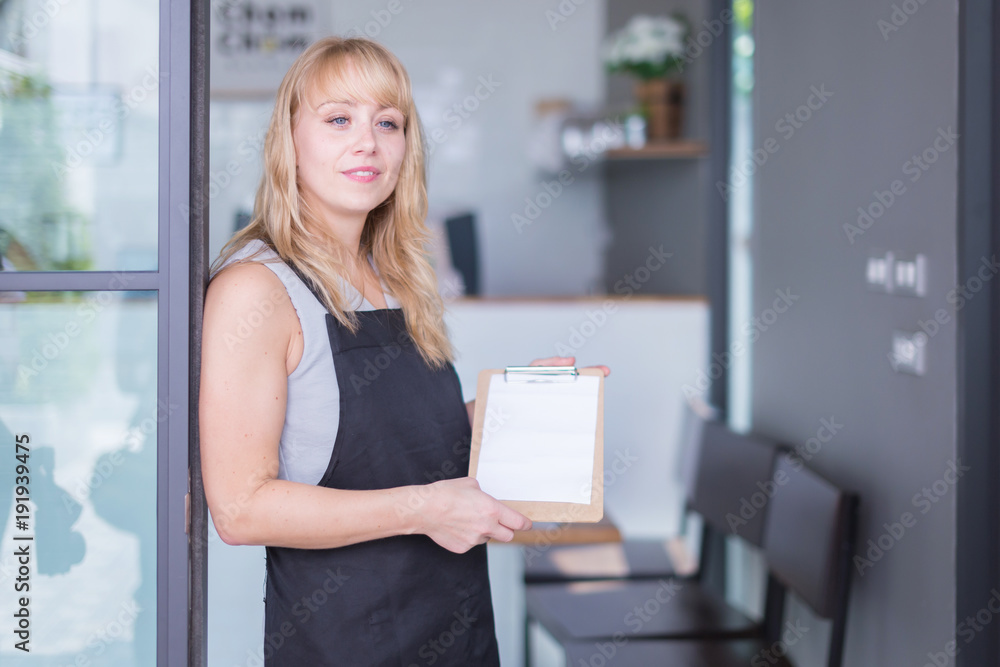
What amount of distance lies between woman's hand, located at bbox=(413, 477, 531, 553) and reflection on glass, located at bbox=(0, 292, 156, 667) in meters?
0.33

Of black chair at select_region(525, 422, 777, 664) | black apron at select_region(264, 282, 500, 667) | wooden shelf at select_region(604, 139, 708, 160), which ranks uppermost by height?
wooden shelf at select_region(604, 139, 708, 160)

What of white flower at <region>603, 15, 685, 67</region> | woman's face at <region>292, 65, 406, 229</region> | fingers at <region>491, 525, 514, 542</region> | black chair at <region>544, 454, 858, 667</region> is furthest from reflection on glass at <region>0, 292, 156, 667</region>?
white flower at <region>603, 15, 685, 67</region>

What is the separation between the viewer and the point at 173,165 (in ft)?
3.38

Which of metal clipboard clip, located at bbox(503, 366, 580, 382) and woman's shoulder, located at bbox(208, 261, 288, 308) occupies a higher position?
woman's shoulder, located at bbox(208, 261, 288, 308)

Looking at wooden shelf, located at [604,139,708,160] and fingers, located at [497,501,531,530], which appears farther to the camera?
wooden shelf, located at [604,139,708,160]

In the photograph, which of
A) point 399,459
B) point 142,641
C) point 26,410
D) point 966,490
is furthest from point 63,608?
point 966,490

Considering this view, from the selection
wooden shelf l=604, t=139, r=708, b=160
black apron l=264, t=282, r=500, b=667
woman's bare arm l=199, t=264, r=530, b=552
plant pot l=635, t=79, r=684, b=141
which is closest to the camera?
woman's bare arm l=199, t=264, r=530, b=552

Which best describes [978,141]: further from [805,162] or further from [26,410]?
[26,410]

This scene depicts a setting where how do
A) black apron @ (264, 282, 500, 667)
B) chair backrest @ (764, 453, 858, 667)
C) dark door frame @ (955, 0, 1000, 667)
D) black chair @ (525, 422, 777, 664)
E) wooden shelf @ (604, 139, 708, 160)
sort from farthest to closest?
wooden shelf @ (604, 139, 708, 160)
black chair @ (525, 422, 777, 664)
chair backrest @ (764, 453, 858, 667)
dark door frame @ (955, 0, 1000, 667)
black apron @ (264, 282, 500, 667)

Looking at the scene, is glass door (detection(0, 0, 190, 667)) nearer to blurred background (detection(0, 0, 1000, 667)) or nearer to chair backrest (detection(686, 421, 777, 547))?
blurred background (detection(0, 0, 1000, 667))

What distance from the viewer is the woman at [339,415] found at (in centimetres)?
103

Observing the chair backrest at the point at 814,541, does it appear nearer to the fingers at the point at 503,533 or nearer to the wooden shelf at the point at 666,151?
the fingers at the point at 503,533

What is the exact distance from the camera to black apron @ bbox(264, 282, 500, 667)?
3.71ft

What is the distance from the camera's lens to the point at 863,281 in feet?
6.02
